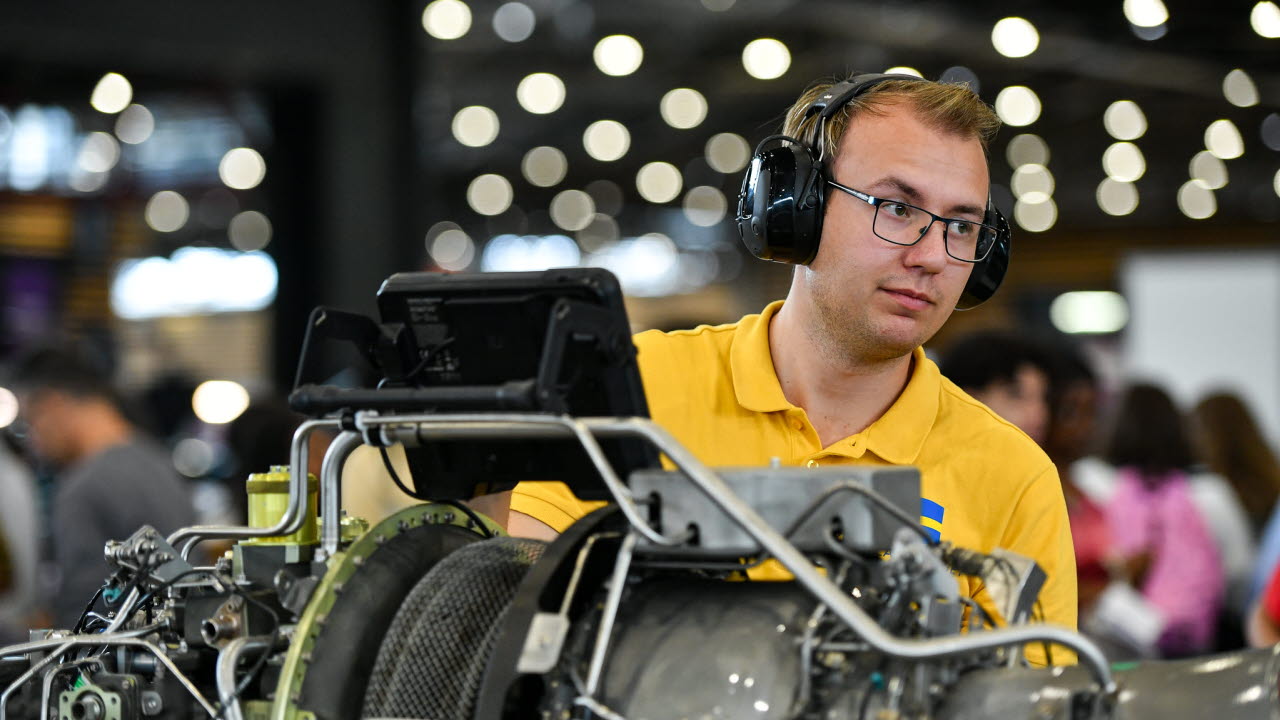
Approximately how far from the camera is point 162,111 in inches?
421

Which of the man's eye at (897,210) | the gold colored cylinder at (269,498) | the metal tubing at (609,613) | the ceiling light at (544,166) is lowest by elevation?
the metal tubing at (609,613)

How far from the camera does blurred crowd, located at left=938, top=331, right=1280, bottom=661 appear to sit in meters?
4.22

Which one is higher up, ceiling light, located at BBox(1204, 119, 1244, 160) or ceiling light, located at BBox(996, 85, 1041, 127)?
ceiling light, located at BBox(996, 85, 1041, 127)

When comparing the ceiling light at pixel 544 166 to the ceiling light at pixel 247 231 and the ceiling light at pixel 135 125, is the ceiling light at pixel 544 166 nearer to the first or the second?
the ceiling light at pixel 247 231

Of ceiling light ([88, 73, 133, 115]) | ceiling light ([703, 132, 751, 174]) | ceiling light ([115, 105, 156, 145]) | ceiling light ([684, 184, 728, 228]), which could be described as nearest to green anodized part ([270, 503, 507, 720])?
ceiling light ([88, 73, 133, 115])

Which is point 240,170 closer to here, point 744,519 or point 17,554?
point 17,554

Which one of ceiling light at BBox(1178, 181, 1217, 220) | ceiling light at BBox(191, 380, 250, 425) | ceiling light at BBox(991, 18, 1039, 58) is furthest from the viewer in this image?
ceiling light at BBox(1178, 181, 1217, 220)

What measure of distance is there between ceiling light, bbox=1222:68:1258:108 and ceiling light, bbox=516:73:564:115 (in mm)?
5627

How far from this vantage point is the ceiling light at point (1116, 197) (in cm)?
1617

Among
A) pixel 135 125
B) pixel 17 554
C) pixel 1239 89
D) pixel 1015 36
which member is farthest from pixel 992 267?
pixel 135 125

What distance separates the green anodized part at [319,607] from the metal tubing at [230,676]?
0.13 ft

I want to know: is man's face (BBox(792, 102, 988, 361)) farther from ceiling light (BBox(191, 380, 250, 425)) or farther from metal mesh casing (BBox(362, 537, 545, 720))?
ceiling light (BBox(191, 380, 250, 425))

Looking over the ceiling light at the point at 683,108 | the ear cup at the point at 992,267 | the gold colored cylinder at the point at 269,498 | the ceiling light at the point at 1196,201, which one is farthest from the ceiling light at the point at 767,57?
the gold colored cylinder at the point at 269,498

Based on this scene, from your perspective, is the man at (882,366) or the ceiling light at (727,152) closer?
the man at (882,366)
